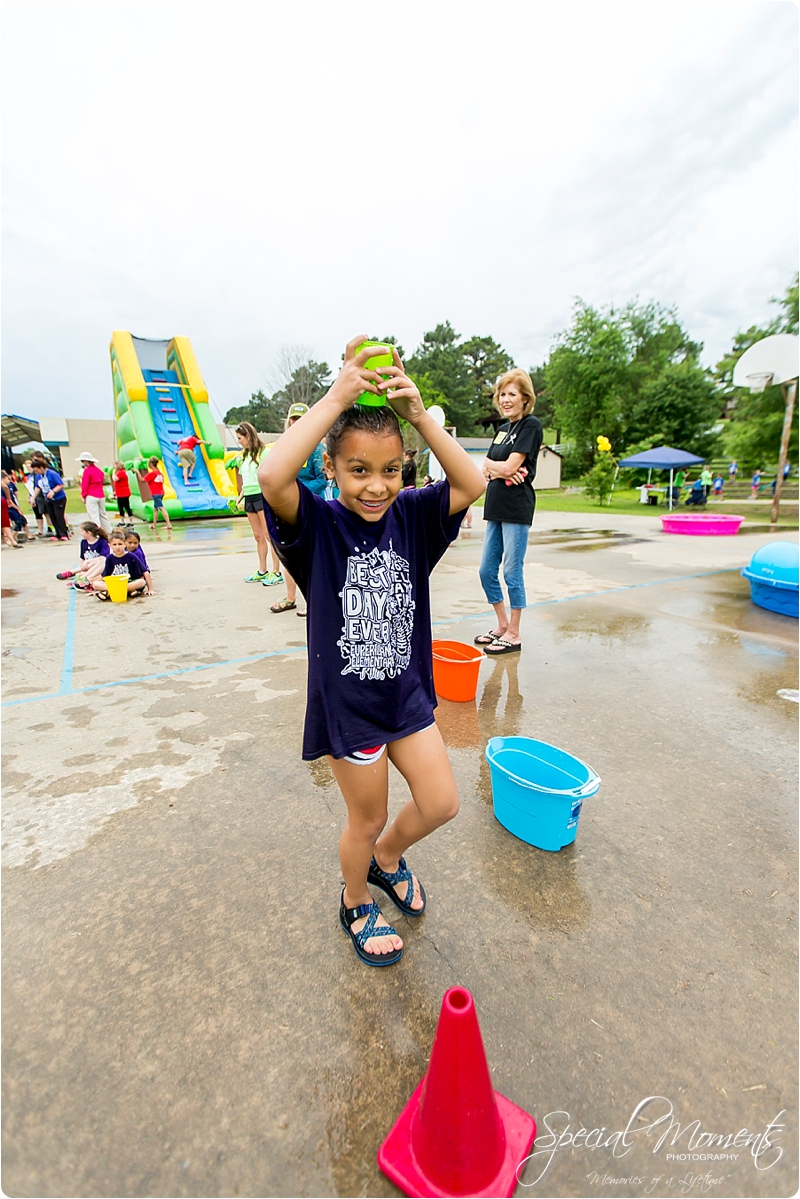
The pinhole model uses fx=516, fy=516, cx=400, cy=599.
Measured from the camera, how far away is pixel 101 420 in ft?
139

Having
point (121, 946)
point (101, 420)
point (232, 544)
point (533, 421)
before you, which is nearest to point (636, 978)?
point (121, 946)

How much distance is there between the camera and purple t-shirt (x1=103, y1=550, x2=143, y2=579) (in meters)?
6.21

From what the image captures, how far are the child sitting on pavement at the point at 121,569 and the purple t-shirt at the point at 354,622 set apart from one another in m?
5.40

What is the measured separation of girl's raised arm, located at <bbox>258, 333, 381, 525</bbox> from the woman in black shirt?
250cm

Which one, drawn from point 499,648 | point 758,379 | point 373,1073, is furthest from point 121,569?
point 758,379

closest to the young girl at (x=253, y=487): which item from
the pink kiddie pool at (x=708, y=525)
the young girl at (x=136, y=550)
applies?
the young girl at (x=136, y=550)

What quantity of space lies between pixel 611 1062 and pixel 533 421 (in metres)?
3.50

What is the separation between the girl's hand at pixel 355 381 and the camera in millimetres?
1393

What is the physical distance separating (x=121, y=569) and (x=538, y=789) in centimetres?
582

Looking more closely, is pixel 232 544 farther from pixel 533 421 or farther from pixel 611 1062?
pixel 611 1062

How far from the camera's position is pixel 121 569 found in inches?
245

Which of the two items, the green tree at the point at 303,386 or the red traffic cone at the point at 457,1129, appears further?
the green tree at the point at 303,386

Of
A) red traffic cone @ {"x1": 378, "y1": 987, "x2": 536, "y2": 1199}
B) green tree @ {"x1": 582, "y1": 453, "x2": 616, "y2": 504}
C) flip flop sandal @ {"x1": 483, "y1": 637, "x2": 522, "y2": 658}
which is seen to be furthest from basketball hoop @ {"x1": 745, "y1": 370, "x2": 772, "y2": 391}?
red traffic cone @ {"x1": 378, "y1": 987, "x2": 536, "y2": 1199}

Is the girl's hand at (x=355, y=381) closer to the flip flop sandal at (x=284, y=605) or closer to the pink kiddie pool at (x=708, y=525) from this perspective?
the flip flop sandal at (x=284, y=605)
